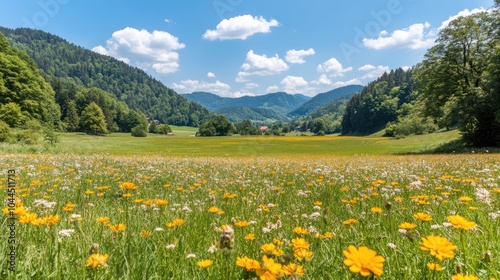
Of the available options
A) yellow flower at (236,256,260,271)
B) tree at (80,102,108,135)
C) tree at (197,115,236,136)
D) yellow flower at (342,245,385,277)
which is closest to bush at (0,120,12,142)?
yellow flower at (236,256,260,271)

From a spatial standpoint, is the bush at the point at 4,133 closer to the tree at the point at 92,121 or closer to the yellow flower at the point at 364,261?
the yellow flower at the point at 364,261

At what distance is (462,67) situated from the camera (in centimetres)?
3428

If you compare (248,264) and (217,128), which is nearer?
(248,264)

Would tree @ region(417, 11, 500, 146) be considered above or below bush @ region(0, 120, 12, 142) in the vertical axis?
above

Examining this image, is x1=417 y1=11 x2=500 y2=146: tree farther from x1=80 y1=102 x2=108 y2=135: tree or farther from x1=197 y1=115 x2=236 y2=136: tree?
x1=197 y1=115 x2=236 y2=136: tree

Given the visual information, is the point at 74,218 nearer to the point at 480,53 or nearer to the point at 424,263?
the point at 424,263

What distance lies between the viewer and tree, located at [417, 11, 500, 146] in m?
32.3

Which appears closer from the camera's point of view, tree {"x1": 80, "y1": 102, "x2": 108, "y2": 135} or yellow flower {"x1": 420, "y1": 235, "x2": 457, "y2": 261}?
yellow flower {"x1": 420, "y1": 235, "x2": 457, "y2": 261}

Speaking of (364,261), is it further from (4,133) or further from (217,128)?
(217,128)

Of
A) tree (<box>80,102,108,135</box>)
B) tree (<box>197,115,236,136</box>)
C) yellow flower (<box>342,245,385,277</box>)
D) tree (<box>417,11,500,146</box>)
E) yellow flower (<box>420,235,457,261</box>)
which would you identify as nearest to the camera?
yellow flower (<box>342,245,385,277</box>)

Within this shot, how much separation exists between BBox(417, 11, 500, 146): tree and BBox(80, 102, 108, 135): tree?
100m

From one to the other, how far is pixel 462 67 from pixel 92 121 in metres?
105

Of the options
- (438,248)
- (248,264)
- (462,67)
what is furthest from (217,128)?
(438,248)

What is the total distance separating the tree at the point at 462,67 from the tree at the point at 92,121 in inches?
3949
